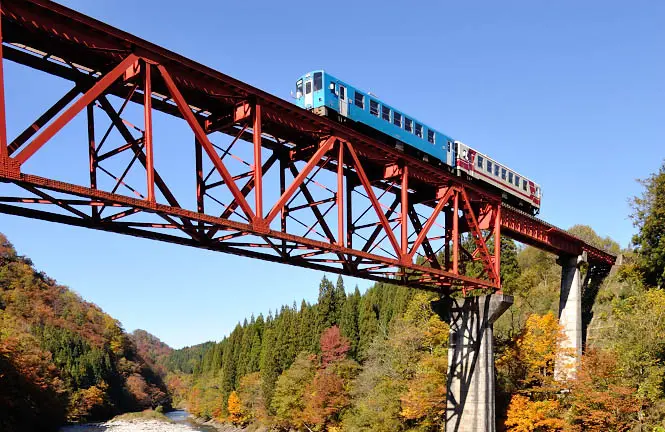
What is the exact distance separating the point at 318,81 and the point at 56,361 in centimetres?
10295

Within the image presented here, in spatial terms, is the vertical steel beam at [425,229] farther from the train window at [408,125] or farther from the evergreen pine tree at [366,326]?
the evergreen pine tree at [366,326]

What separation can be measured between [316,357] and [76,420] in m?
50.3

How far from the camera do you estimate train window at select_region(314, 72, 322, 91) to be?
27031mm

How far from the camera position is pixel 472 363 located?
31484mm

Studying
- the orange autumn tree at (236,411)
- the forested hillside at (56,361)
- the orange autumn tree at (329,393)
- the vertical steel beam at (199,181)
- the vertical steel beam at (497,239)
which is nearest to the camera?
the vertical steel beam at (199,181)

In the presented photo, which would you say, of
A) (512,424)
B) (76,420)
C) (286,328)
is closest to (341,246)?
(512,424)

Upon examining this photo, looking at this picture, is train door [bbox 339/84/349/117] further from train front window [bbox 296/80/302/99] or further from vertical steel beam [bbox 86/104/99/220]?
vertical steel beam [bbox 86/104/99/220]

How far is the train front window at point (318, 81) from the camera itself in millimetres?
27031

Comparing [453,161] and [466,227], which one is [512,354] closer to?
[466,227]

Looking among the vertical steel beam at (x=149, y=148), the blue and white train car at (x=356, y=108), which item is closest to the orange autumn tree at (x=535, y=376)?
the blue and white train car at (x=356, y=108)

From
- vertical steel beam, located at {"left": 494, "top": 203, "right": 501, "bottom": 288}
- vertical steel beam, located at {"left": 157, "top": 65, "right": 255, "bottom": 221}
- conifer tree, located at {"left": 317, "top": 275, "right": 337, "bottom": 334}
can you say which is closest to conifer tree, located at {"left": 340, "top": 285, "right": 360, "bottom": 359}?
conifer tree, located at {"left": 317, "top": 275, "right": 337, "bottom": 334}

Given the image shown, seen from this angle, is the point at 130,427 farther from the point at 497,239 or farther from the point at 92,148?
the point at 92,148

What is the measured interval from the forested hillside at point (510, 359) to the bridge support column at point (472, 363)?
722 cm

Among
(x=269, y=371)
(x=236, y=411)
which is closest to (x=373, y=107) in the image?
(x=269, y=371)
